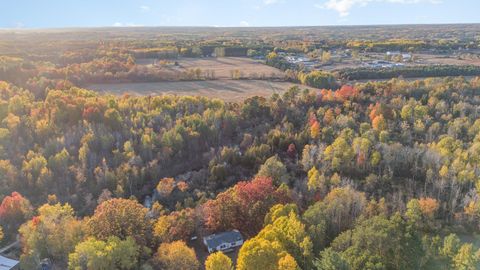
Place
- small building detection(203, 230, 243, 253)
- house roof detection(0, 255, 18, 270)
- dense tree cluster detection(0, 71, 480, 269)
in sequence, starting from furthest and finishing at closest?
small building detection(203, 230, 243, 253), house roof detection(0, 255, 18, 270), dense tree cluster detection(0, 71, 480, 269)

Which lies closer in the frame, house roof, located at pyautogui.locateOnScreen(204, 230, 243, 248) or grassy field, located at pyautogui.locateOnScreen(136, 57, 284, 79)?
house roof, located at pyautogui.locateOnScreen(204, 230, 243, 248)

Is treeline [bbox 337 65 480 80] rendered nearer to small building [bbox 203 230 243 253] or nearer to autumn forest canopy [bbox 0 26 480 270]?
autumn forest canopy [bbox 0 26 480 270]

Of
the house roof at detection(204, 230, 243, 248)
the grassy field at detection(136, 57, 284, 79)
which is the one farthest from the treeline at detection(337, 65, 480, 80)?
the house roof at detection(204, 230, 243, 248)

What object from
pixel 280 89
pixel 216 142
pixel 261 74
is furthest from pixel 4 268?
pixel 261 74

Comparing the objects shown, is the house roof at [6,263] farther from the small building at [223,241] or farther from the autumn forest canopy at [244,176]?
the small building at [223,241]

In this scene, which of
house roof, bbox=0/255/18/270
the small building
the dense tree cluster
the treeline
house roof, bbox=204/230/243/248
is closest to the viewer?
the dense tree cluster

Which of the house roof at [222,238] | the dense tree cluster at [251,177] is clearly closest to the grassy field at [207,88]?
the dense tree cluster at [251,177]

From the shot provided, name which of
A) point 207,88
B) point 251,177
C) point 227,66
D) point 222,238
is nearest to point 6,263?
point 222,238

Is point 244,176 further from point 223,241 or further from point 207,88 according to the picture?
point 207,88
